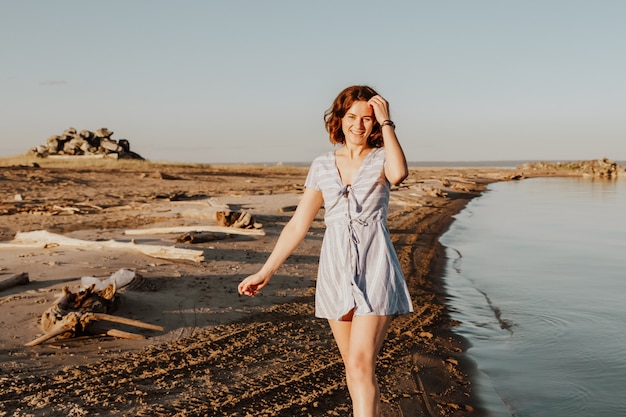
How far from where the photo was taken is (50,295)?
764cm

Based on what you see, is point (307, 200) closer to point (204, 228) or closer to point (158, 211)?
point (204, 228)

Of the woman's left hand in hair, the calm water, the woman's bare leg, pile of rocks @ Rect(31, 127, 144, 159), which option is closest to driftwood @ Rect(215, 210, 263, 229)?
the calm water

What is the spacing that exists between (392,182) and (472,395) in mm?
3098

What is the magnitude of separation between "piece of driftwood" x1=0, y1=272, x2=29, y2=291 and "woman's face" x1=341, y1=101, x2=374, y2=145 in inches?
234

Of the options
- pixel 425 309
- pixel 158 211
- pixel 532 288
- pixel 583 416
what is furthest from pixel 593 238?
pixel 583 416

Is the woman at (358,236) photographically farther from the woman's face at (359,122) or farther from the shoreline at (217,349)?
the shoreline at (217,349)

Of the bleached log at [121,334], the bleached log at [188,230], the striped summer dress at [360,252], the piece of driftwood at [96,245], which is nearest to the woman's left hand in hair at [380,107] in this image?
the striped summer dress at [360,252]

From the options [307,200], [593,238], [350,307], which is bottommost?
[593,238]

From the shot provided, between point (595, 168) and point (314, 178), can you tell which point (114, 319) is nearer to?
point (314, 178)

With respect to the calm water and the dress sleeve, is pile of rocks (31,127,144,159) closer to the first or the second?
the calm water

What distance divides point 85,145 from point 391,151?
4460cm

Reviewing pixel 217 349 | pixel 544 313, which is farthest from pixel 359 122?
pixel 544 313

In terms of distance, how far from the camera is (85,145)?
146 feet

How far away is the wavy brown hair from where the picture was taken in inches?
144
